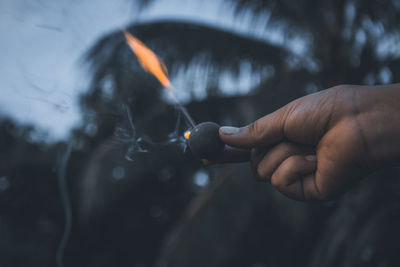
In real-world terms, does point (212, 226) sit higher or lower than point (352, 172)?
lower

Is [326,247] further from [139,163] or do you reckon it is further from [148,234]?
[148,234]

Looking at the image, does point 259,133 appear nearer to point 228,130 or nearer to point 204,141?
point 228,130

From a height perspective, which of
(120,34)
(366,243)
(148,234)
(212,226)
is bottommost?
(148,234)

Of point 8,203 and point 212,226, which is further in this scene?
point 8,203

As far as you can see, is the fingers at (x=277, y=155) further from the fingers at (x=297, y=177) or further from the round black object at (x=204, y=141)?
the round black object at (x=204, y=141)

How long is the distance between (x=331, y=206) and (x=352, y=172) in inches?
93.1

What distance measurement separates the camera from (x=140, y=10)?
2.51 meters

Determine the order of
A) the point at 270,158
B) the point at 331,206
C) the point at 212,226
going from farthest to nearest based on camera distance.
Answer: the point at 331,206, the point at 212,226, the point at 270,158

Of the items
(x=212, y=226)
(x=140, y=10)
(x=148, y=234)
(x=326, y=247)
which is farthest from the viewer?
(x=148, y=234)

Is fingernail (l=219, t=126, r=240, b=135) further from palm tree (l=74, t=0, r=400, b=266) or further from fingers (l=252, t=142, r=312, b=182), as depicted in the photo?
palm tree (l=74, t=0, r=400, b=266)

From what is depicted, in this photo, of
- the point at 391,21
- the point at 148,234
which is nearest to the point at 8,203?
the point at 148,234

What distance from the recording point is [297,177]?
1001 millimetres

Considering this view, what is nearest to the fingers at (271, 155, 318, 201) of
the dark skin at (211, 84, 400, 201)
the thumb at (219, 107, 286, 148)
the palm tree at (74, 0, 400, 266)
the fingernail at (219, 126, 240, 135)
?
the dark skin at (211, 84, 400, 201)

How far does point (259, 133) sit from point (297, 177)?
0.25 meters
